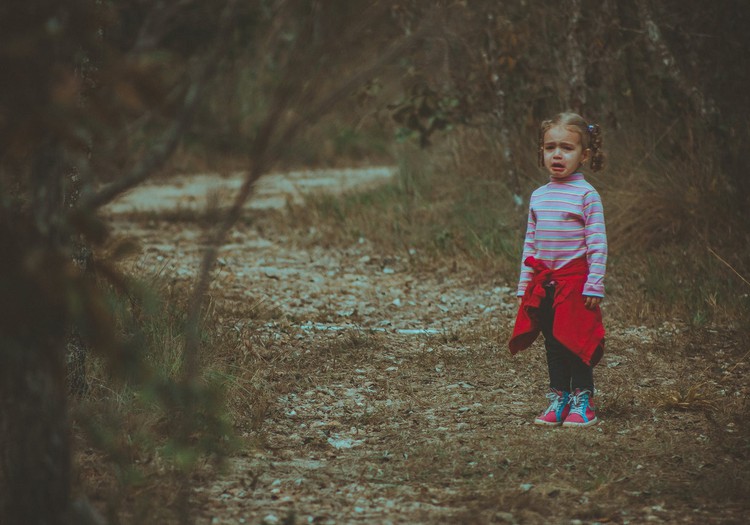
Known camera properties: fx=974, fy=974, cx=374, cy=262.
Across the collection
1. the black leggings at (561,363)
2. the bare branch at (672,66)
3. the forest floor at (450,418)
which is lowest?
the forest floor at (450,418)

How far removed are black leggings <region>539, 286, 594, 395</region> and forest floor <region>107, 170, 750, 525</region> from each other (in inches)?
8.4

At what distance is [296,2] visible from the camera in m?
2.56

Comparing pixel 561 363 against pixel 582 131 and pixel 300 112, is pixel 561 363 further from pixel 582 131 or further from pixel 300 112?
pixel 300 112

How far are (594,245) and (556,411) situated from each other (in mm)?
760

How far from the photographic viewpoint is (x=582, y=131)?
4.36 metres

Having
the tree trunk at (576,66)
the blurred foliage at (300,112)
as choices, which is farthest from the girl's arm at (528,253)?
the tree trunk at (576,66)

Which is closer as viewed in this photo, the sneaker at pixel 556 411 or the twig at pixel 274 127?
the twig at pixel 274 127

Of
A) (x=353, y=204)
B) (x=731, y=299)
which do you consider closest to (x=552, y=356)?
(x=731, y=299)

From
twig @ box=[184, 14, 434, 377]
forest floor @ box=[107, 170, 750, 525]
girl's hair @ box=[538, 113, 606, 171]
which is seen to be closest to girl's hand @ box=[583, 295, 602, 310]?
forest floor @ box=[107, 170, 750, 525]

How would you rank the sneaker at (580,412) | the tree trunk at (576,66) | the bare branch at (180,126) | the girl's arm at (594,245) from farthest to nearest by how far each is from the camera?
the tree trunk at (576,66), the sneaker at (580,412), the girl's arm at (594,245), the bare branch at (180,126)

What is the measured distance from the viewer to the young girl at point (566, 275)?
421cm

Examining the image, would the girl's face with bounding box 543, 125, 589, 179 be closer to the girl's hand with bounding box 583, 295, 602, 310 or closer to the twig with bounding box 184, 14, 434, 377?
the girl's hand with bounding box 583, 295, 602, 310

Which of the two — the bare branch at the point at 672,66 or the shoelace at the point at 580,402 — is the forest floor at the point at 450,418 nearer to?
the shoelace at the point at 580,402

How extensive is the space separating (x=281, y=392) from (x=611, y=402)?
1.60m
